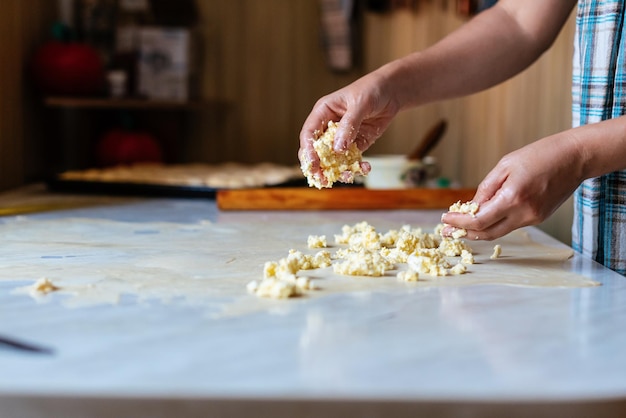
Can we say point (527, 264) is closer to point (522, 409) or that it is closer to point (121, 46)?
point (522, 409)

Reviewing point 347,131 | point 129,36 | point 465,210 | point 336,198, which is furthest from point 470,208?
point 129,36

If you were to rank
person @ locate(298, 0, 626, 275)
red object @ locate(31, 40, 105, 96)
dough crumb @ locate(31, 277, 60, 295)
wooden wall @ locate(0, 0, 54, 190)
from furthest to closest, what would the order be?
red object @ locate(31, 40, 105, 96) < wooden wall @ locate(0, 0, 54, 190) < person @ locate(298, 0, 626, 275) < dough crumb @ locate(31, 277, 60, 295)

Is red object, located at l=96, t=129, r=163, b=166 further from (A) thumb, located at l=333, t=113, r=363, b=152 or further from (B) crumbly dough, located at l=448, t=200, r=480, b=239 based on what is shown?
(B) crumbly dough, located at l=448, t=200, r=480, b=239

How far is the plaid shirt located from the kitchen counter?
3.5 inches

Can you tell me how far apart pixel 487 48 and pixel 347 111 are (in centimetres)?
34

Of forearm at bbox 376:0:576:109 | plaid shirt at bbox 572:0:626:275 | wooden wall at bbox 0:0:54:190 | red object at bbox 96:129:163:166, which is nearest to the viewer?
plaid shirt at bbox 572:0:626:275

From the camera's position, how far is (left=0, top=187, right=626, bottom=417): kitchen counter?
1.96 feet

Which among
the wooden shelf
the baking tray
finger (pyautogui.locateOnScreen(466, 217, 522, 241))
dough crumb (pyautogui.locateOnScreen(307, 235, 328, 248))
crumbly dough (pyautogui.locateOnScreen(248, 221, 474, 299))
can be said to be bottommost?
the baking tray

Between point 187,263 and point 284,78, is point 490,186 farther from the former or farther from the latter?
point 284,78

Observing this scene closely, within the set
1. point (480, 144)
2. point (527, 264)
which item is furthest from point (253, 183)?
point (527, 264)

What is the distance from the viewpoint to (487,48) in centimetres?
142

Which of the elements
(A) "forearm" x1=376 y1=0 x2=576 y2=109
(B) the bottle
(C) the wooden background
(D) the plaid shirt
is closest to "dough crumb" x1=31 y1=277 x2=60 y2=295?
(A) "forearm" x1=376 y1=0 x2=576 y2=109

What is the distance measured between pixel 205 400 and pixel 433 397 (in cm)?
18

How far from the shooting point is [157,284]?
0.99m
